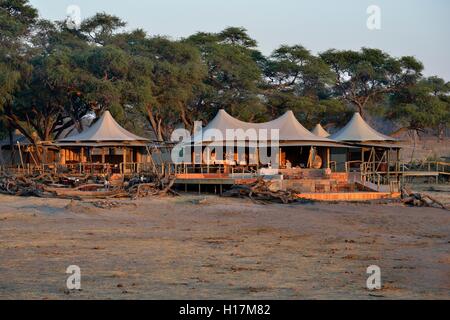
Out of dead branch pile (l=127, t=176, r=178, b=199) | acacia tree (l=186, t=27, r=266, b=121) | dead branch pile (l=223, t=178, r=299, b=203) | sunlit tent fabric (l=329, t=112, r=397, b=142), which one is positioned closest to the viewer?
dead branch pile (l=223, t=178, r=299, b=203)

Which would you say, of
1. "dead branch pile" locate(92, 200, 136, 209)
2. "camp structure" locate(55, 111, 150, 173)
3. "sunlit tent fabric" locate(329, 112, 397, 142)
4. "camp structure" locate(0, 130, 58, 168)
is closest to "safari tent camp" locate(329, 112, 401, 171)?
"sunlit tent fabric" locate(329, 112, 397, 142)

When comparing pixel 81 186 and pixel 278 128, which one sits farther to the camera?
pixel 278 128

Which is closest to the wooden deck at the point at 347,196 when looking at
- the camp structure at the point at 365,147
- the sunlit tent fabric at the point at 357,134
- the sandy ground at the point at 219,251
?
the sandy ground at the point at 219,251

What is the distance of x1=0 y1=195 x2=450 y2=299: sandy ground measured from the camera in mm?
10125

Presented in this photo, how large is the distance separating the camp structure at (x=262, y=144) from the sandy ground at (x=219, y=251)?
11029 mm

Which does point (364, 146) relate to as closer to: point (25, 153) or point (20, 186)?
point (20, 186)

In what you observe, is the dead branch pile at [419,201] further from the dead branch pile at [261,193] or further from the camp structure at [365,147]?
the camp structure at [365,147]

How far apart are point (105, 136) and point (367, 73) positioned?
25.8m

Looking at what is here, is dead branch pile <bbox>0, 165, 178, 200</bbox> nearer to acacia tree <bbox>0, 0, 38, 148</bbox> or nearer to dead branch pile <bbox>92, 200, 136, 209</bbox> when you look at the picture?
dead branch pile <bbox>92, 200, 136, 209</bbox>

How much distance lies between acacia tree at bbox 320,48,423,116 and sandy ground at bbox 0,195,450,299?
36.5 m

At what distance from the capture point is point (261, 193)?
25641 millimetres

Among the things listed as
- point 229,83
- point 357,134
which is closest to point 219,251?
→ point 357,134
